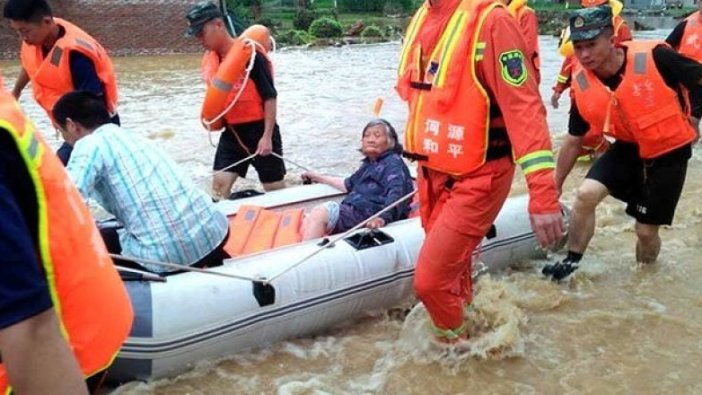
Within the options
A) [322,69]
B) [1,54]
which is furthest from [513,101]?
[1,54]

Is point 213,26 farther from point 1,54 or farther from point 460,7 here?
point 1,54

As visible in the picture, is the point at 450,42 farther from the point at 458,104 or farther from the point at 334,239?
the point at 334,239

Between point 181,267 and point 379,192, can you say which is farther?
point 379,192

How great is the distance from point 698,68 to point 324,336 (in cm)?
234

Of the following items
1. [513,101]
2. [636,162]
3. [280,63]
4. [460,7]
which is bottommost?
[280,63]

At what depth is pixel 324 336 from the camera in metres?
3.82

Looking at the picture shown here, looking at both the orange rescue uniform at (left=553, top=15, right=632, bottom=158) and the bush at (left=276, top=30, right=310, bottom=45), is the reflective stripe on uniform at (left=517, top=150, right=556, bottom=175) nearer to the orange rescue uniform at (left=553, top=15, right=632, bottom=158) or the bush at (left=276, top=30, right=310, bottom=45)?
the orange rescue uniform at (left=553, top=15, right=632, bottom=158)

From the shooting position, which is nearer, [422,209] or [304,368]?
[422,209]

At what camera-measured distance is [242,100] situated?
514cm

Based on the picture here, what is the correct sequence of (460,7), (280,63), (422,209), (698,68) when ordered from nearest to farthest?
1. (460,7)
2. (422,209)
3. (698,68)
4. (280,63)

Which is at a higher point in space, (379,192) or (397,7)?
(379,192)

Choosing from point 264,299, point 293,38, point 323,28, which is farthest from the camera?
point 323,28

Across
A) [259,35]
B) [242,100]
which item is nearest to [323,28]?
[259,35]

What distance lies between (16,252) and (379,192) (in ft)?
11.6
